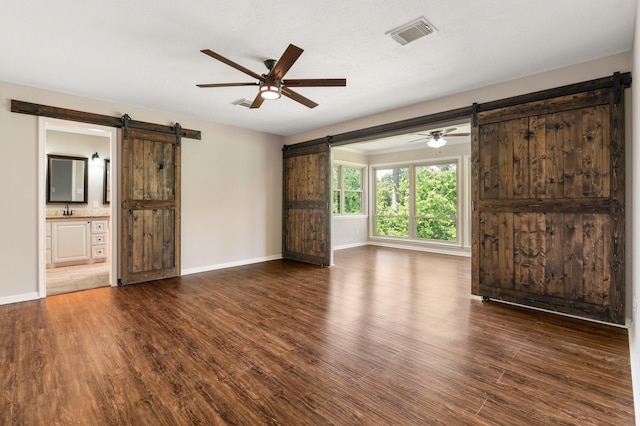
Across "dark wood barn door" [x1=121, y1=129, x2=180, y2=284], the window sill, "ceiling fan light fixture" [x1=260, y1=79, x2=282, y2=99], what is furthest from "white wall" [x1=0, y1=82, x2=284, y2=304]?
"ceiling fan light fixture" [x1=260, y1=79, x2=282, y2=99]

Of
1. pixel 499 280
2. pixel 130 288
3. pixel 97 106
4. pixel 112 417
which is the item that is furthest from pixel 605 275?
pixel 97 106

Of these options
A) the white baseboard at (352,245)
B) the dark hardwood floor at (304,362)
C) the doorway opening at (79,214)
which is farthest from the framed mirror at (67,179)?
the white baseboard at (352,245)

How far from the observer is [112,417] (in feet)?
5.73

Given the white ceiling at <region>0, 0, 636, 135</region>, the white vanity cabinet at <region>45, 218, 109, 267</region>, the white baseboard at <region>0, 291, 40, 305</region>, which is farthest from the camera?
the white vanity cabinet at <region>45, 218, 109, 267</region>

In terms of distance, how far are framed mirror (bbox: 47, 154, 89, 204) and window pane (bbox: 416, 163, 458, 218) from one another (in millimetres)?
7649

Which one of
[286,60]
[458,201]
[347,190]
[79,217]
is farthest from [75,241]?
[458,201]

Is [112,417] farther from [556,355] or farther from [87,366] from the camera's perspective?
[556,355]

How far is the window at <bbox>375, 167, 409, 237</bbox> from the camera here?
829 centimetres

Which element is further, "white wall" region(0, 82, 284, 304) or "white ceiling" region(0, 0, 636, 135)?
"white wall" region(0, 82, 284, 304)

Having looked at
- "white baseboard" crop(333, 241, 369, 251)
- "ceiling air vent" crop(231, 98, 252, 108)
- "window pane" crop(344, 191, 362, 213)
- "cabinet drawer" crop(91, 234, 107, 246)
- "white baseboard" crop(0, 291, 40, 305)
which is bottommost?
"white baseboard" crop(0, 291, 40, 305)

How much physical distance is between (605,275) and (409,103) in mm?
3113

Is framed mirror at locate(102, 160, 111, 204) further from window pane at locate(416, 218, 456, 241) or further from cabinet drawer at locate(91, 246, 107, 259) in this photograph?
window pane at locate(416, 218, 456, 241)

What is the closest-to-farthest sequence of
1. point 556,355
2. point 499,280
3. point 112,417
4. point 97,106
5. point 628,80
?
1. point 112,417
2. point 556,355
3. point 628,80
4. point 499,280
5. point 97,106

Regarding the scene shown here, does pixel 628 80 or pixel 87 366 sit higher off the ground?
pixel 628 80
